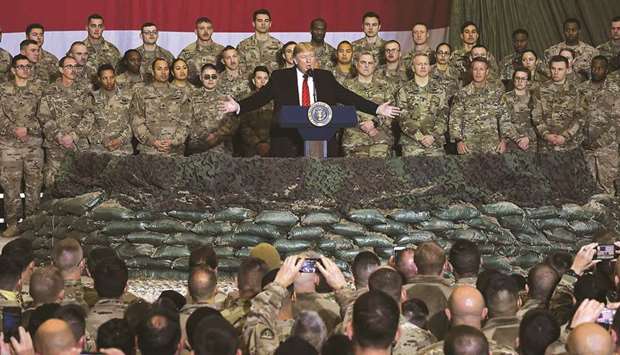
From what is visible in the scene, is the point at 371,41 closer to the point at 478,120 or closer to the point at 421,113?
the point at 421,113

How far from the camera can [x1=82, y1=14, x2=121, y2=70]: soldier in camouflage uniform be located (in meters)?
12.5

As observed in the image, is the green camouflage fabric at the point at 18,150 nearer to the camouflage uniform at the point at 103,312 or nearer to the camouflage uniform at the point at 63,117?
the camouflage uniform at the point at 63,117

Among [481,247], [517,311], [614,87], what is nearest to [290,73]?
[481,247]

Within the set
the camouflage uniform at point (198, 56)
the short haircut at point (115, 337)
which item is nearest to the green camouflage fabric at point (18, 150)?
the camouflage uniform at point (198, 56)

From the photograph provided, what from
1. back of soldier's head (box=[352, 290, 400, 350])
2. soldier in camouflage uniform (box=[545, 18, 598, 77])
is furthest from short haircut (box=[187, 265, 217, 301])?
soldier in camouflage uniform (box=[545, 18, 598, 77])

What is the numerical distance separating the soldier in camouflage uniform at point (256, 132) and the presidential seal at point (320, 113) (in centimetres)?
214

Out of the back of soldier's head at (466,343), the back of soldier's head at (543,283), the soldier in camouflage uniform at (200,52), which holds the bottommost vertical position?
the back of soldier's head at (466,343)

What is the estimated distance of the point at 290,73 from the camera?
10.4m

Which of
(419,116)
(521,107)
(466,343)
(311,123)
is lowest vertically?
(466,343)

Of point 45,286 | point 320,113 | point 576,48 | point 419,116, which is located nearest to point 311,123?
point 320,113

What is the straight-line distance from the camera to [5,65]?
12547mm

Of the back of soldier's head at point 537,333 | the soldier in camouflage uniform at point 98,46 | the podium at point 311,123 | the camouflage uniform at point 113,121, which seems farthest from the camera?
the soldier in camouflage uniform at point 98,46

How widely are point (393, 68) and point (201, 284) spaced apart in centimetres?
620

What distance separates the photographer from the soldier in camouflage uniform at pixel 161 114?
1147 cm
